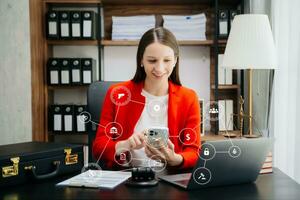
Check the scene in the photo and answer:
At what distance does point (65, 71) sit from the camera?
294 cm

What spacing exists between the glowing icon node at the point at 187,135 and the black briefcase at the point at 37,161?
0.42 m

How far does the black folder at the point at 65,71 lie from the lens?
2.93m

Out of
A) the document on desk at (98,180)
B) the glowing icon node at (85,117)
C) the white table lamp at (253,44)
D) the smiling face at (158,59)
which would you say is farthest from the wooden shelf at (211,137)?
the document on desk at (98,180)

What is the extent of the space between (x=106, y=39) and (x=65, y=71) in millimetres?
462

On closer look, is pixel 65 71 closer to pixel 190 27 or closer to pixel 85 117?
pixel 85 117

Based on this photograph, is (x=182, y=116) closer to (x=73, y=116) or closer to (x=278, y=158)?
(x=278, y=158)

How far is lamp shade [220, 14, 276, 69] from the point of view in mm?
1994

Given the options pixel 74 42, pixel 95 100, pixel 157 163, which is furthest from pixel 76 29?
pixel 157 163

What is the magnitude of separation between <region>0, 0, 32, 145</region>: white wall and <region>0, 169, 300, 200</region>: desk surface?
74.7 inches

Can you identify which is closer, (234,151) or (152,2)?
(234,151)

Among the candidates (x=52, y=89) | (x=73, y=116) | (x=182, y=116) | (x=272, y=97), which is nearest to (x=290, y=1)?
(x=272, y=97)

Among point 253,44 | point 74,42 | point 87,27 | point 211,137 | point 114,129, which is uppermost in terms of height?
point 87,27

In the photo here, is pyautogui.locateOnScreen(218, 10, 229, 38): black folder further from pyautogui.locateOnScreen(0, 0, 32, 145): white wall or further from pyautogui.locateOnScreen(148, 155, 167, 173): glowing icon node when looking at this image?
pyautogui.locateOnScreen(148, 155, 167, 173): glowing icon node

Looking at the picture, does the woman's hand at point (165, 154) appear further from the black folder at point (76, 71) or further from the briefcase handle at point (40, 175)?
the black folder at point (76, 71)
